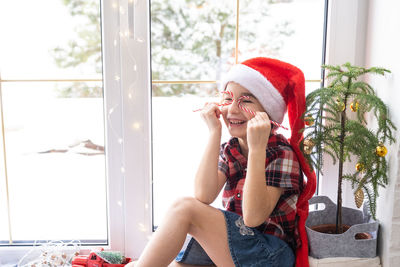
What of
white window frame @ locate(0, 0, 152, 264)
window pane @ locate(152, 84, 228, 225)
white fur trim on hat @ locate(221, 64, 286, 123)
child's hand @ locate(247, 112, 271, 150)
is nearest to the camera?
child's hand @ locate(247, 112, 271, 150)

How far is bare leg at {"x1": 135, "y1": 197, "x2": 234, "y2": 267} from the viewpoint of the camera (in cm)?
141

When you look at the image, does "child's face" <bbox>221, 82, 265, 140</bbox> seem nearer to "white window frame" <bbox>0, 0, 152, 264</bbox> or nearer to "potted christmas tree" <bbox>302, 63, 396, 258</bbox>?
"potted christmas tree" <bbox>302, 63, 396, 258</bbox>

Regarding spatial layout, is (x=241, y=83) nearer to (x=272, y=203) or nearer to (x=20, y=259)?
(x=272, y=203)

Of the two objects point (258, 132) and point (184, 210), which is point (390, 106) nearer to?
point (258, 132)

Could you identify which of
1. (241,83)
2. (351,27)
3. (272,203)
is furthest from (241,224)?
(351,27)

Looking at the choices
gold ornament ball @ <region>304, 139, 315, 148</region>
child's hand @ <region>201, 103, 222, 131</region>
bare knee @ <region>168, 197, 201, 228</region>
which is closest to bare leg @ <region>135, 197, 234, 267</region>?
bare knee @ <region>168, 197, 201, 228</region>

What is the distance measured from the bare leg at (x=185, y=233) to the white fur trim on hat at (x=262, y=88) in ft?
1.37

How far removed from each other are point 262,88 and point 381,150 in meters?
0.46

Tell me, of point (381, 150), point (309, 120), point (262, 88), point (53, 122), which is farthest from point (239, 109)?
point (53, 122)

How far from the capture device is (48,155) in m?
1.94

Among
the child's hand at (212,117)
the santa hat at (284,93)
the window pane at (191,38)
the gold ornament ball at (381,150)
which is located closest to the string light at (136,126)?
the window pane at (191,38)

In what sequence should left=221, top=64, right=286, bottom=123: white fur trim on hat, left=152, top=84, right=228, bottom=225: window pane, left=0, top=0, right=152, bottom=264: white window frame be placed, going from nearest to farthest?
left=221, top=64, right=286, bottom=123: white fur trim on hat, left=0, top=0, right=152, bottom=264: white window frame, left=152, top=84, right=228, bottom=225: window pane

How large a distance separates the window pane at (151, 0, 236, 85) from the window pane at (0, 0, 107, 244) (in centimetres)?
27

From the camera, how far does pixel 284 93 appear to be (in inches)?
58.4
